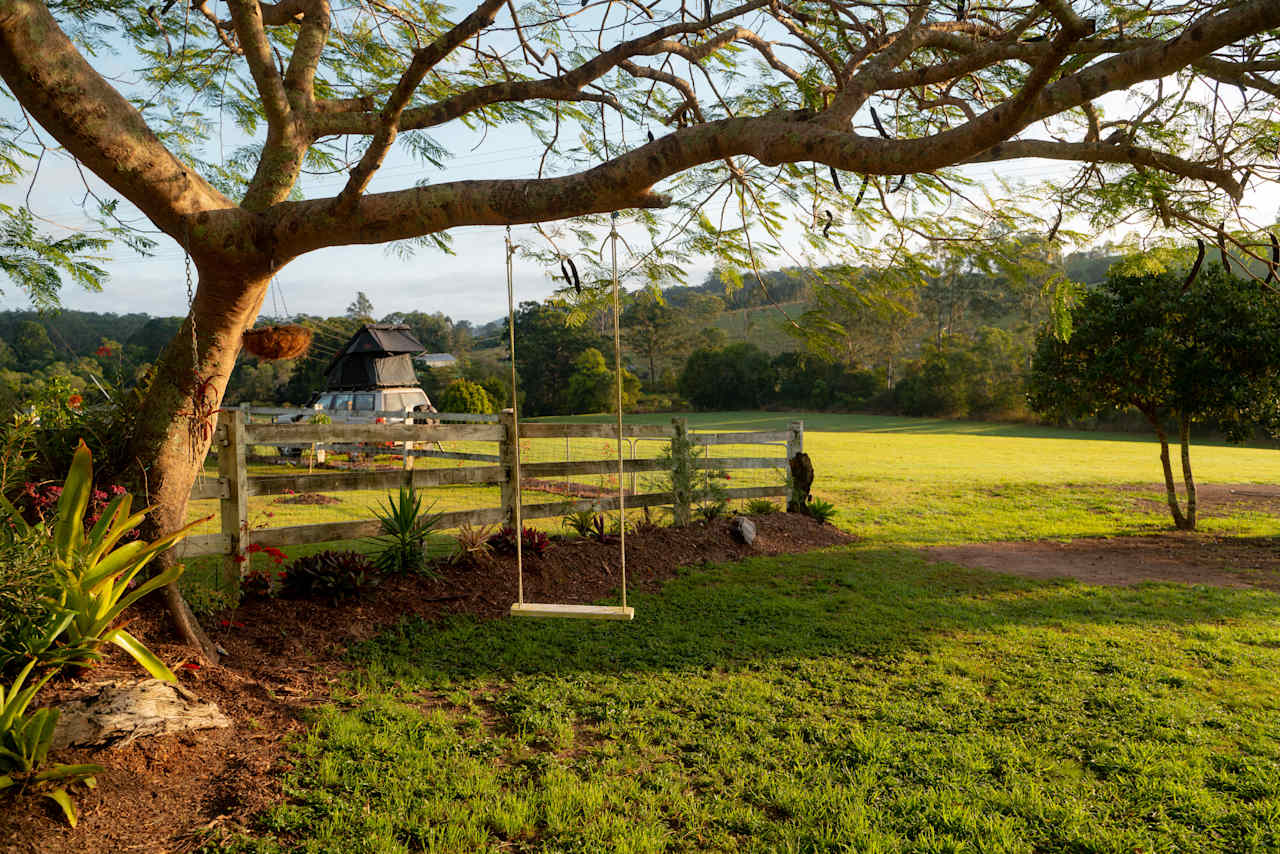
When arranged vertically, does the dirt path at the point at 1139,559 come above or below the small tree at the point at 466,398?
below

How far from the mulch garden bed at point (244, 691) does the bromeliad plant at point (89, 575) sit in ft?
0.72

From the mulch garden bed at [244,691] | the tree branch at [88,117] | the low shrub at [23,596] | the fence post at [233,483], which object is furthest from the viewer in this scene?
the fence post at [233,483]

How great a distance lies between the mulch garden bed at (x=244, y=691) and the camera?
2.76 metres

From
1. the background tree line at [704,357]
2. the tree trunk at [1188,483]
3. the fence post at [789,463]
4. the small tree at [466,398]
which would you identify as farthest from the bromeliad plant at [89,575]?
the small tree at [466,398]

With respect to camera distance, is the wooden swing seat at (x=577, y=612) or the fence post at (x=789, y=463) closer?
the wooden swing seat at (x=577, y=612)

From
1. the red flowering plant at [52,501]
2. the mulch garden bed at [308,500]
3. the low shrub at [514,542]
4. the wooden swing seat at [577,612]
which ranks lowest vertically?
the mulch garden bed at [308,500]

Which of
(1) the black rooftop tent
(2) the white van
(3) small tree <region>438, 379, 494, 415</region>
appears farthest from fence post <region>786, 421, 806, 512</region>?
(1) the black rooftop tent

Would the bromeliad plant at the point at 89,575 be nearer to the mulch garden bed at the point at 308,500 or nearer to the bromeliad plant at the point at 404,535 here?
the bromeliad plant at the point at 404,535

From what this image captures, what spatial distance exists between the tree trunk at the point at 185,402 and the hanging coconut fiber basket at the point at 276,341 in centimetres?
12

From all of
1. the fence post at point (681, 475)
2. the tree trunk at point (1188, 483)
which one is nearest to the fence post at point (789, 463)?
the fence post at point (681, 475)

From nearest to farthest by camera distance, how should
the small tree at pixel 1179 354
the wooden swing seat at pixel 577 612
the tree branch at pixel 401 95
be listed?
the tree branch at pixel 401 95 < the wooden swing seat at pixel 577 612 < the small tree at pixel 1179 354

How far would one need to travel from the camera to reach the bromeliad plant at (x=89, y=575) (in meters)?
3.26

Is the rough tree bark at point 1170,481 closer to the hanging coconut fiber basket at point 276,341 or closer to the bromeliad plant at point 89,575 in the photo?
Result: the hanging coconut fiber basket at point 276,341

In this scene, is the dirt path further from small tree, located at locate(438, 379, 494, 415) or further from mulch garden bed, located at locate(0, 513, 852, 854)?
small tree, located at locate(438, 379, 494, 415)
